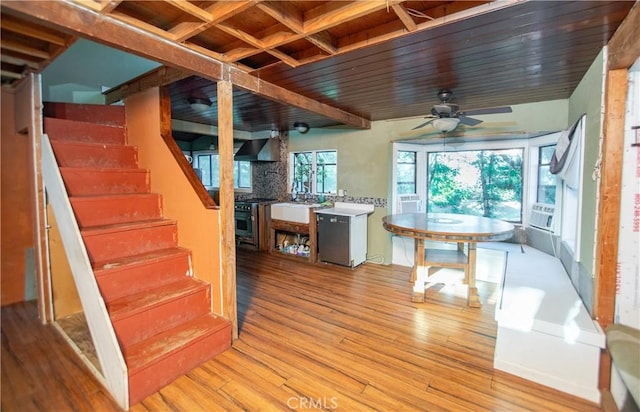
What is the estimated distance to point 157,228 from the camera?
2604 millimetres

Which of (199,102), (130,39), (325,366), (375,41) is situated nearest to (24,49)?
(130,39)

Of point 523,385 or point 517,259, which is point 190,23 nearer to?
point 523,385

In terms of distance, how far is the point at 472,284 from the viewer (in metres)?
3.10

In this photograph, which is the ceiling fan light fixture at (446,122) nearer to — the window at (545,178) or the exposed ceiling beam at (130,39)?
the exposed ceiling beam at (130,39)

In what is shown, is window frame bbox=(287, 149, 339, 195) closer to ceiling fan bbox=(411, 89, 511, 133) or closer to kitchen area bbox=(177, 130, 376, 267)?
kitchen area bbox=(177, 130, 376, 267)

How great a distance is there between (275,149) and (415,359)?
4258mm

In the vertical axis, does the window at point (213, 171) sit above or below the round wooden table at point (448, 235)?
above

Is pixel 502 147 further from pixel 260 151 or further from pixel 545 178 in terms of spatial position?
pixel 260 151

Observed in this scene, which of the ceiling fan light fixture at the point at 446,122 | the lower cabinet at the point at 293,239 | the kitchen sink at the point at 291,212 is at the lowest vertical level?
the lower cabinet at the point at 293,239

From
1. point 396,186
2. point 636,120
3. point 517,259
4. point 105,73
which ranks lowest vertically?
point 517,259

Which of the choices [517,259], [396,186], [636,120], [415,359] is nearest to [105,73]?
[396,186]

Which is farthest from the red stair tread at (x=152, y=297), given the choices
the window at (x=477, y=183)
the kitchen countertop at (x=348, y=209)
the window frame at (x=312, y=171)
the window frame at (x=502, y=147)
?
the window at (x=477, y=183)

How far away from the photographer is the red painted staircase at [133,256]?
1.95 metres

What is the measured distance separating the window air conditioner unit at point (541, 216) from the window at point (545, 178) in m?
0.08
